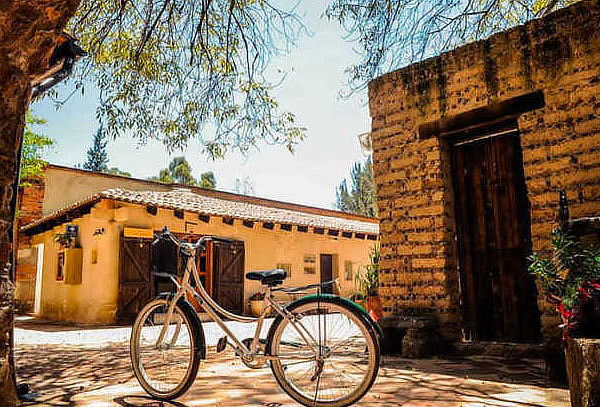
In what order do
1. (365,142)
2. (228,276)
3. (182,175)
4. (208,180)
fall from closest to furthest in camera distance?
1. (365,142)
2. (228,276)
3. (182,175)
4. (208,180)

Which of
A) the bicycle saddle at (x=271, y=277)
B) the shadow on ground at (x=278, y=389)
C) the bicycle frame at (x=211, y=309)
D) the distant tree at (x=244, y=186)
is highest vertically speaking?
the distant tree at (x=244, y=186)

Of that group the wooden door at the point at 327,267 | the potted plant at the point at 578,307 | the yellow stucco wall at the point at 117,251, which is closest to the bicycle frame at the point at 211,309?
the potted plant at the point at 578,307

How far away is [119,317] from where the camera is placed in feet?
29.8

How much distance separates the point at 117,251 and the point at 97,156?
21.4 m

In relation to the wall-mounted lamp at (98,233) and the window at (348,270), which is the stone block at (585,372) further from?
the window at (348,270)

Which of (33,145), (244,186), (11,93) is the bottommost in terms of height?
(11,93)

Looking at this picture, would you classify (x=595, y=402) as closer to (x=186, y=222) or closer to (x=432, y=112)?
(x=432, y=112)

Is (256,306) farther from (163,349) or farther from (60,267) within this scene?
(163,349)

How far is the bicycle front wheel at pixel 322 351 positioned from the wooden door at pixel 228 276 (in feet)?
27.4

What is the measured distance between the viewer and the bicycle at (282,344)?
7.08 feet

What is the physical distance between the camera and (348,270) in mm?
14227

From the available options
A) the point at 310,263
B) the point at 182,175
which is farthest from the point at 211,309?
the point at 182,175

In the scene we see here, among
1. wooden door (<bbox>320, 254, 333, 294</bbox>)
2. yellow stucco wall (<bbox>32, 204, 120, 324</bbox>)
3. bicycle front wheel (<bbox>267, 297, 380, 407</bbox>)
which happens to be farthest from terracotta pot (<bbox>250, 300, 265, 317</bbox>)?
bicycle front wheel (<bbox>267, 297, 380, 407</bbox>)

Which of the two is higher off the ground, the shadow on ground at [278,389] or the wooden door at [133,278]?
the wooden door at [133,278]
